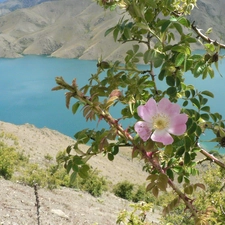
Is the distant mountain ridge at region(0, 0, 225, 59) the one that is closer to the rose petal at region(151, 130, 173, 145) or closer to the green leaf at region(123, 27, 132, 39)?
the green leaf at region(123, 27, 132, 39)

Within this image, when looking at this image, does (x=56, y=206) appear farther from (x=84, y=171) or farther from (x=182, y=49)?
(x=182, y=49)

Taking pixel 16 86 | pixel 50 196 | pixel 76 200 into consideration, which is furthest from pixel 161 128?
pixel 16 86

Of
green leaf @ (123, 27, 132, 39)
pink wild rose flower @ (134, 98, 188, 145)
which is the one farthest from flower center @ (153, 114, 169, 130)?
green leaf @ (123, 27, 132, 39)

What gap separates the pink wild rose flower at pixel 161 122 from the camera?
1.86ft

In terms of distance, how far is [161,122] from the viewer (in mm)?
577

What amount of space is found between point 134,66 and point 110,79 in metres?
0.08

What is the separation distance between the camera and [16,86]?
145 feet

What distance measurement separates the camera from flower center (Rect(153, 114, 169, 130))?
574mm

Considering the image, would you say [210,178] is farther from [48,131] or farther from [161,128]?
[48,131]

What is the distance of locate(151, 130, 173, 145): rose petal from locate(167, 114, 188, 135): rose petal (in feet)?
0.04

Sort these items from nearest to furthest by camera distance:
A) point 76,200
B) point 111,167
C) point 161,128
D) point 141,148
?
1. point 161,128
2. point 141,148
3. point 76,200
4. point 111,167

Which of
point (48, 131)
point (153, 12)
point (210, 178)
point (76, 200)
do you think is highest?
point (153, 12)

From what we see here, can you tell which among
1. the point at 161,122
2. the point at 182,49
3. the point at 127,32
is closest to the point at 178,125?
the point at 161,122

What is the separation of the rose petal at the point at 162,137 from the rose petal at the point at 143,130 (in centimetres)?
1
